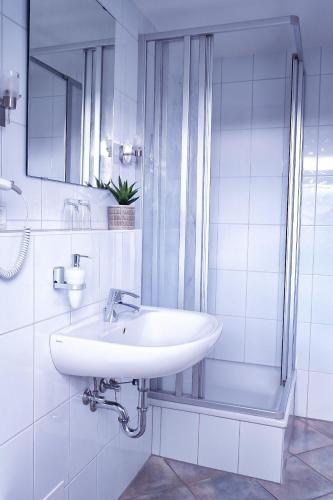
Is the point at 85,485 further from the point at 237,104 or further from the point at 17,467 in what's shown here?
the point at 237,104

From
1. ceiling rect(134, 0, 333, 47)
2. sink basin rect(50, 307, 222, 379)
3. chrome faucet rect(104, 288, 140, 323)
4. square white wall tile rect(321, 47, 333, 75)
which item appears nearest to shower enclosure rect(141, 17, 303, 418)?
ceiling rect(134, 0, 333, 47)

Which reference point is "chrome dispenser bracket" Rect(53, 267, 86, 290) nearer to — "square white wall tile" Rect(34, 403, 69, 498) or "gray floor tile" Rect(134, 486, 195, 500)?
"square white wall tile" Rect(34, 403, 69, 498)

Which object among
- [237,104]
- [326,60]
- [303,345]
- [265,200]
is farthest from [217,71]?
[303,345]

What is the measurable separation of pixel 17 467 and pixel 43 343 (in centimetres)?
35

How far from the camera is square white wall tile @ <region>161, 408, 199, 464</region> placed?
7.08 ft

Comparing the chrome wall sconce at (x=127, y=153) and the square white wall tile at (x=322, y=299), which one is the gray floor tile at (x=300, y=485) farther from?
the chrome wall sconce at (x=127, y=153)

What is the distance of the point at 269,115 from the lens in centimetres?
281

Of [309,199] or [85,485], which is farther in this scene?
[309,199]

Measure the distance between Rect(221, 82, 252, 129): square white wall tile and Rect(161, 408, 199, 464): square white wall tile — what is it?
181 cm

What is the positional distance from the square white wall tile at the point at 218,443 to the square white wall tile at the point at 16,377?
1.06 m

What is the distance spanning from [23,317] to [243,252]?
190 centimetres

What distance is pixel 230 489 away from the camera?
1992 mm

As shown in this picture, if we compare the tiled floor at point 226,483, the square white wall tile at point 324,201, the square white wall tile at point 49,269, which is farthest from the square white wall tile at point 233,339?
the square white wall tile at point 49,269

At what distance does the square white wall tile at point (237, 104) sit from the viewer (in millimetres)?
2855
